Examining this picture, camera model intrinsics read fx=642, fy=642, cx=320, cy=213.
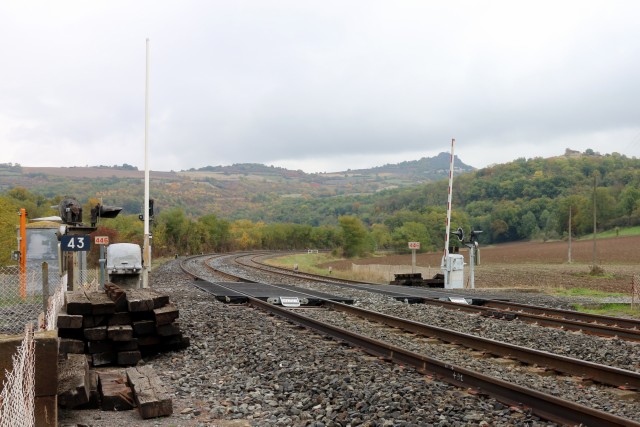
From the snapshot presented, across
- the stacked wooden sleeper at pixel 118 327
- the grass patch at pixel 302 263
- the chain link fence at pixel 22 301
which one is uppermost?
the stacked wooden sleeper at pixel 118 327

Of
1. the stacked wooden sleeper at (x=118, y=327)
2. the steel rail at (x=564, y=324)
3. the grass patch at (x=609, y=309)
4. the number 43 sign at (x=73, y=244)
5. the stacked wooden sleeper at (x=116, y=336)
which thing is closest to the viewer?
the stacked wooden sleeper at (x=116, y=336)

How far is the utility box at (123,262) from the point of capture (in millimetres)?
21234

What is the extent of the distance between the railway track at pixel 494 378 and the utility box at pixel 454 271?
11.5 metres

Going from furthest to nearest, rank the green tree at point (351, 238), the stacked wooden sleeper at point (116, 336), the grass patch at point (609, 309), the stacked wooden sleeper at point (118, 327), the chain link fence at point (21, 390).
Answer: the green tree at point (351, 238) < the grass patch at point (609, 309) < the stacked wooden sleeper at point (118, 327) < the stacked wooden sleeper at point (116, 336) < the chain link fence at point (21, 390)

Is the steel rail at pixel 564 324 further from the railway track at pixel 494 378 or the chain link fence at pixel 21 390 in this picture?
the chain link fence at pixel 21 390

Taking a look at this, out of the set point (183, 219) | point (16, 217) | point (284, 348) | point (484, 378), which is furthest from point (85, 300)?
point (183, 219)

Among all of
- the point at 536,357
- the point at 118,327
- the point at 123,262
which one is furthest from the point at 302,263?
the point at 536,357

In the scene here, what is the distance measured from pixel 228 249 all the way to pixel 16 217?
63455mm

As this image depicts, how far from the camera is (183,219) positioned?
87.2 metres

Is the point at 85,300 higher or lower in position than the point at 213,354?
higher

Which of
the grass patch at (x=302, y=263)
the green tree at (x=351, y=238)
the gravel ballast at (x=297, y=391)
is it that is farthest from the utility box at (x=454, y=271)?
the green tree at (x=351, y=238)

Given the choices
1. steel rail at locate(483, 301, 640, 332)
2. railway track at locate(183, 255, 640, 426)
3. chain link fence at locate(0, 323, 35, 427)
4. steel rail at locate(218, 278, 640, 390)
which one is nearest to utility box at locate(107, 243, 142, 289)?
railway track at locate(183, 255, 640, 426)

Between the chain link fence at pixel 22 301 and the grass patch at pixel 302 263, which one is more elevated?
the chain link fence at pixel 22 301

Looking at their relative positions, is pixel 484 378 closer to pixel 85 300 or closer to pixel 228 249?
pixel 85 300
